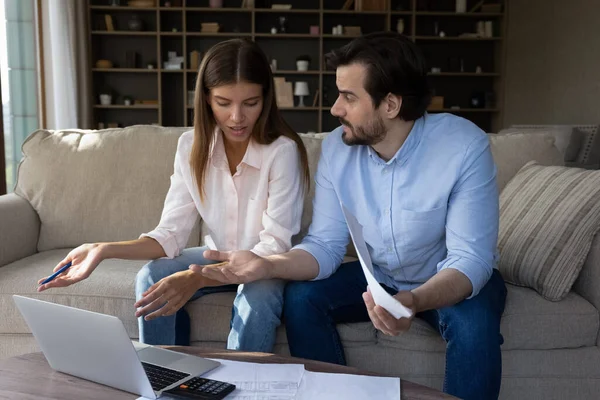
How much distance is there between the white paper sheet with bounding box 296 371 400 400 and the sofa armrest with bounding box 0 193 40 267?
131cm

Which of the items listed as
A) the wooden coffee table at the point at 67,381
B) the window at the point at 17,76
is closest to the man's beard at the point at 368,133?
the wooden coffee table at the point at 67,381

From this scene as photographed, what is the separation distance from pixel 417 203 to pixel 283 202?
0.35m

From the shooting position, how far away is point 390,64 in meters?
1.50

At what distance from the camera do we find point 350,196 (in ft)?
5.32

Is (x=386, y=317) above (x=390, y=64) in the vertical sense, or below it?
below

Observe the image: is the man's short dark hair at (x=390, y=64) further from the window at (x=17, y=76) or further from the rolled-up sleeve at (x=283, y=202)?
the window at (x=17, y=76)

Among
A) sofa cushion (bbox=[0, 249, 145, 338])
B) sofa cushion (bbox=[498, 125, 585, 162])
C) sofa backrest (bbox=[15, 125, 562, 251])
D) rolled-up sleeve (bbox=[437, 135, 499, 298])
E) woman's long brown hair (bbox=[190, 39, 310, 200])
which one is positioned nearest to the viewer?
rolled-up sleeve (bbox=[437, 135, 499, 298])

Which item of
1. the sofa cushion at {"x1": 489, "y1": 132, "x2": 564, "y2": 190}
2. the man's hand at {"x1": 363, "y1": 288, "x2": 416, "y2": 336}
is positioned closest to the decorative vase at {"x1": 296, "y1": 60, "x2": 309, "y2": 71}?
the sofa cushion at {"x1": 489, "y1": 132, "x2": 564, "y2": 190}

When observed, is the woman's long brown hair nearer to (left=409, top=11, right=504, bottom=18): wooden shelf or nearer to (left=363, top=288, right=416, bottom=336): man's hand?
(left=363, top=288, right=416, bottom=336): man's hand

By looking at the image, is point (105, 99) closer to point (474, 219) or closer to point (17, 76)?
point (17, 76)

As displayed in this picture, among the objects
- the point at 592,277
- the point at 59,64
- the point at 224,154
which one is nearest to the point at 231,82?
the point at 224,154

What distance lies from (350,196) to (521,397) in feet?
2.14

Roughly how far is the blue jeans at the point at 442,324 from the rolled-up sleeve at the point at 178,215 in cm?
34

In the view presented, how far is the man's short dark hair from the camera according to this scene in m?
1.50
